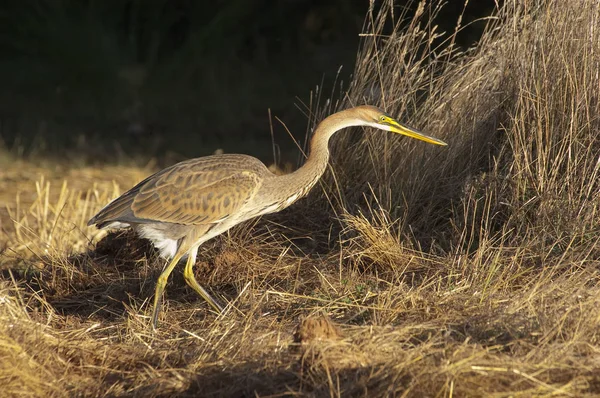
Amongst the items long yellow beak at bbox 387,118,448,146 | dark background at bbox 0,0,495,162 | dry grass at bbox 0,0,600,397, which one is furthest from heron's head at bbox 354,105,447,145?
dark background at bbox 0,0,495,162

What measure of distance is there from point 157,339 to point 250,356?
26.7 inches

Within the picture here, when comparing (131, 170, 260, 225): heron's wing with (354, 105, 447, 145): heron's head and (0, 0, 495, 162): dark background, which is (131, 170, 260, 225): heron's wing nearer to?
(354, 105, 447, 145): heron's head

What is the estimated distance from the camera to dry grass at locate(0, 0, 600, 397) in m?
3.89

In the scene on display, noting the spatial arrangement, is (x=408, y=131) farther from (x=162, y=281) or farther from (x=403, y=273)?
(x=162, y=281)

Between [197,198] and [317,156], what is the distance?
27.8 inches

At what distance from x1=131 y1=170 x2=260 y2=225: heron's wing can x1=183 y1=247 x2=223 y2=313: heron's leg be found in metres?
0.20

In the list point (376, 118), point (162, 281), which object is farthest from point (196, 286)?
point (376, 118)

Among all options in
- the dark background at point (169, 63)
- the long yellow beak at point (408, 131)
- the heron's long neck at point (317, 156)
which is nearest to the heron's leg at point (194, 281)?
the heron's long neck at point (317, 156)

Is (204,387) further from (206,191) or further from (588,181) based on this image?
(588,181)

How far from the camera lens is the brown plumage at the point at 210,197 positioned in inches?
213

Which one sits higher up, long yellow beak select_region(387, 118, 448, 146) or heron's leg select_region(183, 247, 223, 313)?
long yellow beak select_region(387, 118, 448, 146)

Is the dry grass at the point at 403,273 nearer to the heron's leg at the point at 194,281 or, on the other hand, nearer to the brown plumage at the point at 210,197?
the heron's leg at the point at 194,281

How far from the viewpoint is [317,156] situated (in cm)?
551

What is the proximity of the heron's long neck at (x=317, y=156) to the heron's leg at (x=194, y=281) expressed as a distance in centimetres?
67
